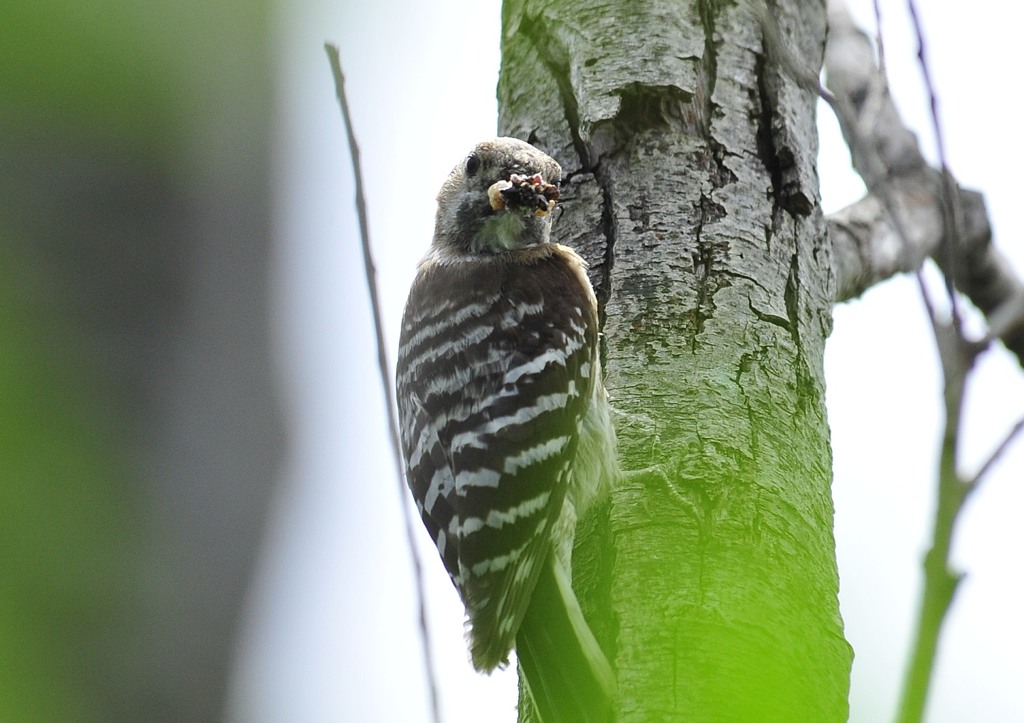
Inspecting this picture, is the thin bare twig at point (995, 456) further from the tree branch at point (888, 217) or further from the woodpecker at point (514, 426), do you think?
the tree branch at point (888, 217)

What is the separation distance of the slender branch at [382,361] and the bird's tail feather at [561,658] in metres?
0.91

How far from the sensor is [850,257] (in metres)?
4.11

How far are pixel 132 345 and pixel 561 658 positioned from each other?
146 cm

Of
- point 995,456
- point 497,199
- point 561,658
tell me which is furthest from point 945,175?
point 497,199

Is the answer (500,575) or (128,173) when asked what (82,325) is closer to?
(128,173)

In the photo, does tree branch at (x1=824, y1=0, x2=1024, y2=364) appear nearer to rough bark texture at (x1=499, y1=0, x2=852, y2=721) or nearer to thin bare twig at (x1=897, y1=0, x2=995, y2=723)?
rough bark texture at (x1=499, y1=0, x2=852, y2=721)

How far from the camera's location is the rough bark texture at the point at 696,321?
2645mm

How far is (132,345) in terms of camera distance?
174 cm

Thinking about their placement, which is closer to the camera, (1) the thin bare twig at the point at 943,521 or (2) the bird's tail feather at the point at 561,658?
(1) the thin bare twig at the point at 943,521

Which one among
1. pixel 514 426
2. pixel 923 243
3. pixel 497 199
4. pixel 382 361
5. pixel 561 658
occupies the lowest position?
pixel 561 658

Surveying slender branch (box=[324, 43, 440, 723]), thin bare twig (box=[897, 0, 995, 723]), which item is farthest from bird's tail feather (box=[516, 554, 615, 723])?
thin bare twig (box=[897, 0, 995, 723])

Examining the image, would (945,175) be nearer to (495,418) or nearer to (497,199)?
(495,418)

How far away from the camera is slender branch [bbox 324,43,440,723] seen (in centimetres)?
166

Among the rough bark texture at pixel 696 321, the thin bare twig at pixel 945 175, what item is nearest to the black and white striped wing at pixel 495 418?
the rough bark texture at pixel 696 321
